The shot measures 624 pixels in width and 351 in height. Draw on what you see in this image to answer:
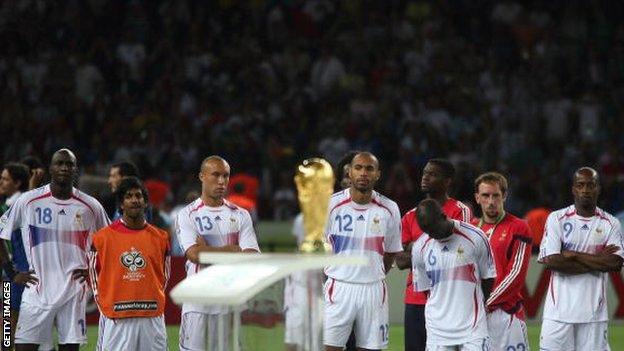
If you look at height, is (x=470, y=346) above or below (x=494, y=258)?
below

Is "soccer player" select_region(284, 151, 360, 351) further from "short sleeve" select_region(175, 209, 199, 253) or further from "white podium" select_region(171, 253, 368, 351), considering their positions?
"short sleeve" select_region(175, 209, 199, 253)

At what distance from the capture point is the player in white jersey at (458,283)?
9.53 metres

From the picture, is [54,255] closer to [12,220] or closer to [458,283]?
[12,220]

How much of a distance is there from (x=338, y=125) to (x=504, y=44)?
3552 mm

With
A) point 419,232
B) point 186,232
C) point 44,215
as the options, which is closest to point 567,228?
point 419,232

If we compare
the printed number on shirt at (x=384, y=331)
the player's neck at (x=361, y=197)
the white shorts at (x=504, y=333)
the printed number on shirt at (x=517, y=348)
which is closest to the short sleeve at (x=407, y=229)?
the player's neck at (x=361, y=197)

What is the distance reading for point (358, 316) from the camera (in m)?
10.7

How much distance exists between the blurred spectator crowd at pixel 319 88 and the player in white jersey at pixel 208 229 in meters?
7.69

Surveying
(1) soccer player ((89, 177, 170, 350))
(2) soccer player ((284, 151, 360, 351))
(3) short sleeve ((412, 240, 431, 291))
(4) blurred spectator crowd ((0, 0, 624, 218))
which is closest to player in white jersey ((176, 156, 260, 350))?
(1) soccer player ((89, 177, 170, 350))

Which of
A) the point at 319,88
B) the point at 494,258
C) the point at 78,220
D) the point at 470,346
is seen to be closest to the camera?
the point at 470,346

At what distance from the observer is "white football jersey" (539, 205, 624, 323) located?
10672 millimetres

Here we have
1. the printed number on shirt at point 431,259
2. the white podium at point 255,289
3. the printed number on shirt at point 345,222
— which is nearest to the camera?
the white podium at point 255,289

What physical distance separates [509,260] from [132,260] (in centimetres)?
272

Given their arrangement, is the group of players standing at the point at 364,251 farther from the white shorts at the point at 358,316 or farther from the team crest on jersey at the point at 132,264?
the team crest on jersey at the point at 132,264
